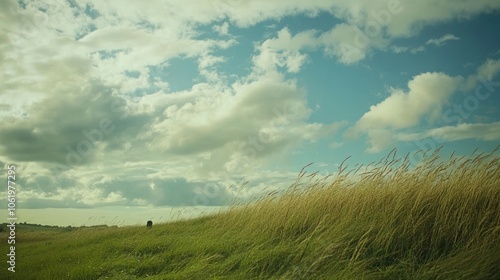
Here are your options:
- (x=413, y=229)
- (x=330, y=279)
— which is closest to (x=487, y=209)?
(x=413, y=229)

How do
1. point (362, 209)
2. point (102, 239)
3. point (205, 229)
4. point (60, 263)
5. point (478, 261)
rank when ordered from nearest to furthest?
point (478, 261) < point (362, 209) < point (60, 263) < point (205, 229) < point (102, 239)

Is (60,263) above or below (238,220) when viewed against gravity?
below

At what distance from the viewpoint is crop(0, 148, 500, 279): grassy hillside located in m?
5.61

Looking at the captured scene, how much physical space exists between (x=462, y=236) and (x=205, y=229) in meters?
7.30

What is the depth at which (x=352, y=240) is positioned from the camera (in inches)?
248

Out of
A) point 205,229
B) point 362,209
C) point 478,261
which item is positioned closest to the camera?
point 478,261

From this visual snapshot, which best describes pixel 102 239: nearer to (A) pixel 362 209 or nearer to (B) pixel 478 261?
(A) pixel 362 209

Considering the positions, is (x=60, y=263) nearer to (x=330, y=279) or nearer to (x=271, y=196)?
(x=271, y=196)

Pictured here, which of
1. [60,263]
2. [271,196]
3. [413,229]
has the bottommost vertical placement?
[60,263]

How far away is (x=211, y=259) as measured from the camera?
7195mm

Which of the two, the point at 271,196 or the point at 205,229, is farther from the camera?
the point at 205,229

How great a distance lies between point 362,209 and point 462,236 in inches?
68.5

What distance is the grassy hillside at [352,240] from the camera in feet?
18.4

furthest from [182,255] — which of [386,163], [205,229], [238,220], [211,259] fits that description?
[386,163]
